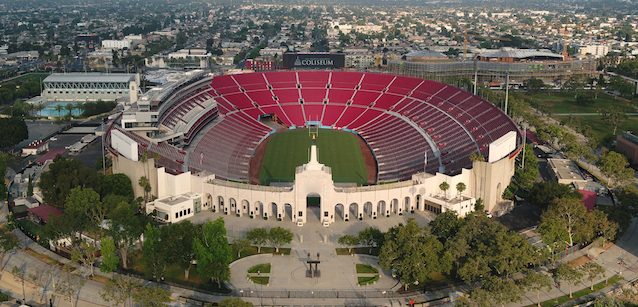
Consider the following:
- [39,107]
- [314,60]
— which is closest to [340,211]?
[314,60]

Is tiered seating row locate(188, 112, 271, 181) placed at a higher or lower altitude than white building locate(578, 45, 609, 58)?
lower

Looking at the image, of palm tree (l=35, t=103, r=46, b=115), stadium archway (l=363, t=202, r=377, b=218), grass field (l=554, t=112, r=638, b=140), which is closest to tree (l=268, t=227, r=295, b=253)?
stadium archway (l=363, t=202, r=377, b=218)

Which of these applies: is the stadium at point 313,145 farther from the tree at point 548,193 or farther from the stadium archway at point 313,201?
the tree at point 548,193

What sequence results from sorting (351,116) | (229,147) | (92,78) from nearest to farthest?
(229,147)
(351,116)
(92,78)

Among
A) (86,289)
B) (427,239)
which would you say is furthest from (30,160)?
(427,239)

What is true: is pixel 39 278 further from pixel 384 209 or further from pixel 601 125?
pixel 601 125

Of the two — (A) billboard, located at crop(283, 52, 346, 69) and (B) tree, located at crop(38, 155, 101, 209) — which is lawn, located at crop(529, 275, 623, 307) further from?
(A) billboard, located at crop(283, 52, 346, 69)
